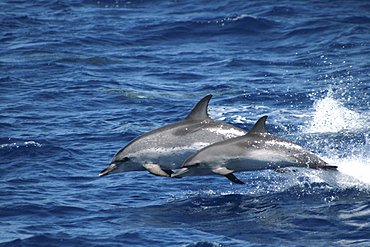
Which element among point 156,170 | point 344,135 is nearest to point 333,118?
point 344,135

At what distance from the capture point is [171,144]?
356 inches

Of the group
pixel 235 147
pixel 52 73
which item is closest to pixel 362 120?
pixel 235 147

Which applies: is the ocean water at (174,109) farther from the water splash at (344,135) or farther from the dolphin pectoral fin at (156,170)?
the dolphin pectoral fin at (156,170)

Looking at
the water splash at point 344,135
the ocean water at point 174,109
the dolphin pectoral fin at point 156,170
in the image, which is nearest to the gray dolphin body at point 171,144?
the dolphin pectoral fin at point 156,170

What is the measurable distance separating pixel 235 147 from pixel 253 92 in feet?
30.2

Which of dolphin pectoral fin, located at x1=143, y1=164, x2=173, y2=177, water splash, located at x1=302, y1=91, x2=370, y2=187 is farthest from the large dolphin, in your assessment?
water splash, located at x1=302, y1=91, x2=370, y2=187

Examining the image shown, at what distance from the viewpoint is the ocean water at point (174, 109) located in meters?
8.58

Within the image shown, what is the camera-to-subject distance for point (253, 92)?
1755 cm

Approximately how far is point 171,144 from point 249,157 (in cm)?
131

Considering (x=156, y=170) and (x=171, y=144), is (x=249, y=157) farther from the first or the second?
(x=156, y=170)

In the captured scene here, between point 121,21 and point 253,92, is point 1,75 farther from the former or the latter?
point 121,21

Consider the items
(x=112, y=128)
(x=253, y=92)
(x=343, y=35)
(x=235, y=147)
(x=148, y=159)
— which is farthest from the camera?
(x=343, y=35)

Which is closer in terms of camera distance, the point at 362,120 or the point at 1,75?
the point at 362,120

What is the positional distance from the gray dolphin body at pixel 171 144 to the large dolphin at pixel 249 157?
Result: 425mm
